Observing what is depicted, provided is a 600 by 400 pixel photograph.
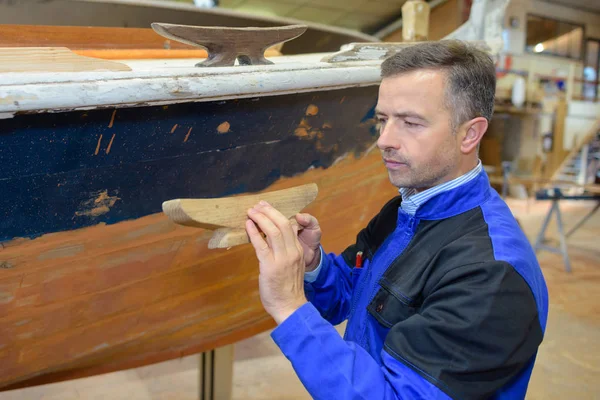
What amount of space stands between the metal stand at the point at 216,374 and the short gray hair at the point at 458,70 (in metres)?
1.34

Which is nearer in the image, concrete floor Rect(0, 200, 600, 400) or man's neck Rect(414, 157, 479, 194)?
man's neck Rect(414, 157, 479, 194)

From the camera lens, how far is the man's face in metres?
0.84

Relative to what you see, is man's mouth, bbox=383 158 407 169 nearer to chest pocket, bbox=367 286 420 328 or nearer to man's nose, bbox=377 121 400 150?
man's nose, bbox=377 121 400 150

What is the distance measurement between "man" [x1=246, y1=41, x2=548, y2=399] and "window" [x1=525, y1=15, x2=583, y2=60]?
869cm

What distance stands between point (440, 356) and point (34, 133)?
81cm

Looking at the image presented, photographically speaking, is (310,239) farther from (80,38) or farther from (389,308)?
(80,38)

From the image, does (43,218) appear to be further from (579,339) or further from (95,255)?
(579,339)

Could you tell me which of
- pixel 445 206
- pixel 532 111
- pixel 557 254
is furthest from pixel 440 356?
pixel 532 111

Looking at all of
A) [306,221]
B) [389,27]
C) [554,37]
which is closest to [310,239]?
[306,221]

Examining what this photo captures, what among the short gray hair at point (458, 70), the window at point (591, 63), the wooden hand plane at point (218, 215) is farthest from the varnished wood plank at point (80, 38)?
the window at point (591, 63)

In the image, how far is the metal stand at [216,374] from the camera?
190 centimetres

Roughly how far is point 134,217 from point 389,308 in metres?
0.63

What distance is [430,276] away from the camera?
32.0 inches

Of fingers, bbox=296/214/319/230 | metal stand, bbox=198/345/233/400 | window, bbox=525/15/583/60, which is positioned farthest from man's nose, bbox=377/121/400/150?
window, bbox=525/15/583/60
